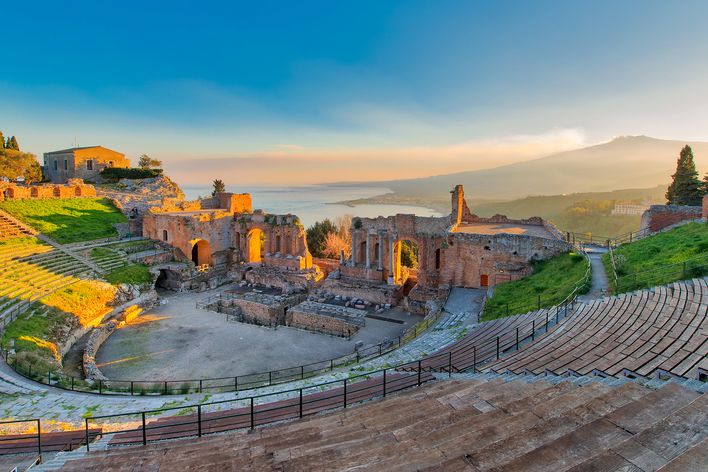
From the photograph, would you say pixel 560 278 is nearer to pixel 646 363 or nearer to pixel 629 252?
pixel 629 252

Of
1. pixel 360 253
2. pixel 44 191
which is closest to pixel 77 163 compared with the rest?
pixel 44 191

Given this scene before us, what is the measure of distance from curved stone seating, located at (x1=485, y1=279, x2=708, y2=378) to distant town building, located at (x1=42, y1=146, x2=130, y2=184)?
6028cm

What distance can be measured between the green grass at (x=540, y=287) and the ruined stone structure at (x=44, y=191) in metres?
40.3

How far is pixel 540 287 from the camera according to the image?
1917 cm

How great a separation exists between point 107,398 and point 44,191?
3381cm

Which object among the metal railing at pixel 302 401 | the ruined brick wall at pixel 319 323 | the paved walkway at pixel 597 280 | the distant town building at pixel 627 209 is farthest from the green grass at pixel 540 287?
the distant town building at pixel 627 209

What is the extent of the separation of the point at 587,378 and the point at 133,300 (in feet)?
88.4

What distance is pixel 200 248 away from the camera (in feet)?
118

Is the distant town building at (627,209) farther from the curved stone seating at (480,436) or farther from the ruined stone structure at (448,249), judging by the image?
the curved stone seating at (480,436)

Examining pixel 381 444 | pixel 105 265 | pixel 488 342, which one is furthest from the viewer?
pixel 105 265

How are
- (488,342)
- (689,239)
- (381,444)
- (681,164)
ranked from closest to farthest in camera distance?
(381,444) → (488,342) → (689,239) → (681,164)

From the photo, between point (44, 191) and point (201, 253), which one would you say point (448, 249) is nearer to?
point (201, 253)

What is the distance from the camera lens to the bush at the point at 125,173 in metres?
54.5

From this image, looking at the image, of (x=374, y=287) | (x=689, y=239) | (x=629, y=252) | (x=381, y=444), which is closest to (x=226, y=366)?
(x=374, y=287)
